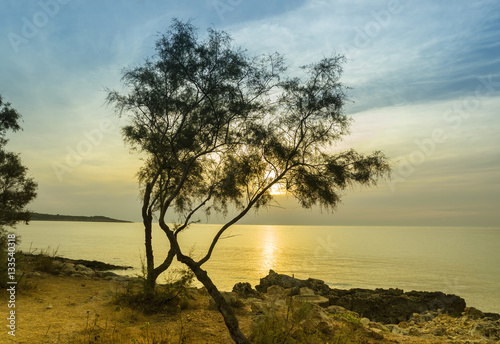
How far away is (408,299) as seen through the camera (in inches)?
1082

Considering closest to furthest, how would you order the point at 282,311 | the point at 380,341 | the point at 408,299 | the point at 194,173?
the point at 380,341, the point at 282,311, the point at 194,173, the point at 408,299

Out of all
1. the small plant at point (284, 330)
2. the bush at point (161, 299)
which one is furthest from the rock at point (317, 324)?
the bush at point (161, 299)

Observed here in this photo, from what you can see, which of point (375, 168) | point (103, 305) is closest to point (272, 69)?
point (375, 168)

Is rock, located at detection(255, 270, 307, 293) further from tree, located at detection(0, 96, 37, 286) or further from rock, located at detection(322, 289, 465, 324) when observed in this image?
tree, located at detection(0, 96, 37, 286)

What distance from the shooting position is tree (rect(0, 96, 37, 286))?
18891mm

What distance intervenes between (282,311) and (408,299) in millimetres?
20442

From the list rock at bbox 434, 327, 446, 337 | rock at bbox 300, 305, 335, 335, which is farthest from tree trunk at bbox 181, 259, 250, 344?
rock at bbox 434, 327, 446, 337

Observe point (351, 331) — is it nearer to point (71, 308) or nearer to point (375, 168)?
point (375, 168)

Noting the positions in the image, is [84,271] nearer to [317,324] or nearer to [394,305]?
[317,324]

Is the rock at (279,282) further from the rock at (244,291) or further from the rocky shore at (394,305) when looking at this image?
the rock at (244,291)

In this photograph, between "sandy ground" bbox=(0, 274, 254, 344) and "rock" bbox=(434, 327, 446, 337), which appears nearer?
"sandy ground" bbox=(0, 274, 254, 344)

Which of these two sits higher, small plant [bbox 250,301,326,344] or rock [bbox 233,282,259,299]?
small plant [bbox 250,301,326,344]

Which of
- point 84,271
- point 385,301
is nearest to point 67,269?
point 84,271

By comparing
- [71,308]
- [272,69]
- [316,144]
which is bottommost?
[71,308]
